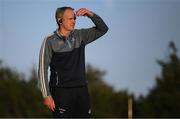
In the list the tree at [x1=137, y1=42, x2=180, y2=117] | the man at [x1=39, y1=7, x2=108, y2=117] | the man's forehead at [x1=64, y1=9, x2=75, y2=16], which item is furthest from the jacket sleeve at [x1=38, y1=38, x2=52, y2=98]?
the tree at [x1=137, y1=42, x2=180, y2=117]

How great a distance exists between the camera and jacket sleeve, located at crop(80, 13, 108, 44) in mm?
4531

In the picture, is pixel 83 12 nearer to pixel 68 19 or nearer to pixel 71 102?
pixel 68 19

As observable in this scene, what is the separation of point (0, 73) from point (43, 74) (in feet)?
65.8

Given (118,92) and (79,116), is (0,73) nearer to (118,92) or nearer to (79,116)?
(118,92)

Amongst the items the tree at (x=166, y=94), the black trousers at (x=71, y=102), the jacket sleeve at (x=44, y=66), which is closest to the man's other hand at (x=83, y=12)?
the jacket sleeve at (x=44, y=66)

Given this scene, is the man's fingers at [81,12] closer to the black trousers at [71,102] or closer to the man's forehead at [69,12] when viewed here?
the man's forehead at [69,12]

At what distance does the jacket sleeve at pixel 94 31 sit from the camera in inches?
178

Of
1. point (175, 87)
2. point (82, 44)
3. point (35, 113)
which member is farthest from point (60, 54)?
point (175, 87)

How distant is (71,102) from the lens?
4371mm

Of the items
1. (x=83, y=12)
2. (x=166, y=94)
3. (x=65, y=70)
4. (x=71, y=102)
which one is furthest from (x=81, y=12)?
(x=166, y=94)

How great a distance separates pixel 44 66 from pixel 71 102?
1.18 feet

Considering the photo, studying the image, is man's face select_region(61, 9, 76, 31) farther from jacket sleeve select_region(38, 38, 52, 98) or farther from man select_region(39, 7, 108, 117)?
jacket sleeve select_region(38, 38, 52, 98)

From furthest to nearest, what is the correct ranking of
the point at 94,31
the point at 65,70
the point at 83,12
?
1. the point at 94,31
2. the point at 83,12
3. the point at 65,70

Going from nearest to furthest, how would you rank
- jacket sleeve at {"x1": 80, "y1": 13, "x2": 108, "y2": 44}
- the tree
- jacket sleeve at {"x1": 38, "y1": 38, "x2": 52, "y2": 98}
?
jacket sleeve at {"x1": 38, "y1": 38, "x2": 52, "y2": 98}
jacket sleeve at {"x1": 80, "y1": 13, "x2": 108, "y2": 44}
the tree
